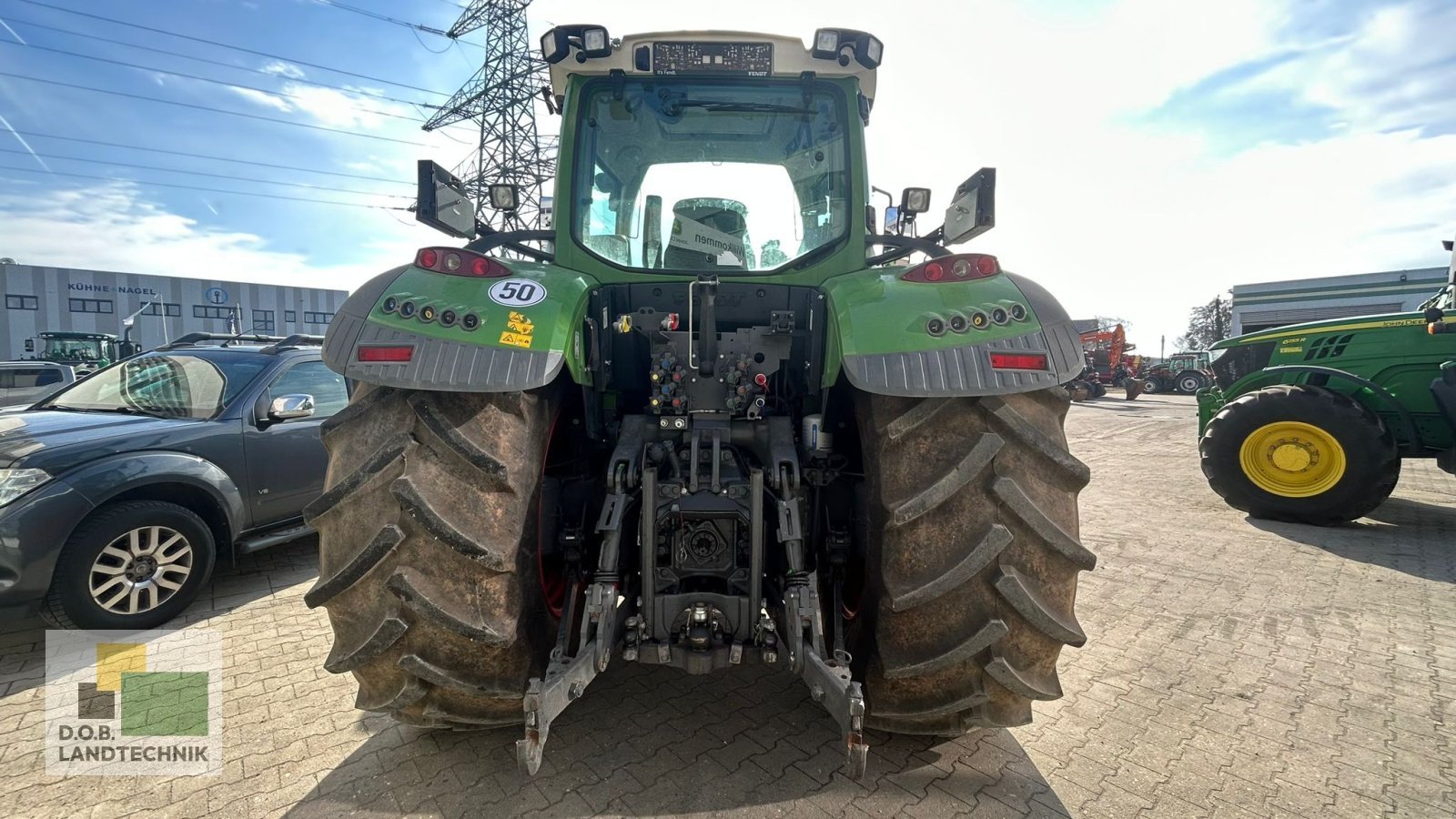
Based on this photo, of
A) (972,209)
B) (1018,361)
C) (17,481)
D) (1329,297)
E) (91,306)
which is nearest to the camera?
(1018,361)

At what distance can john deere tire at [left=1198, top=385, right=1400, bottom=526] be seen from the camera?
5.59m

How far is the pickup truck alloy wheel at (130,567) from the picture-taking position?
3.46m

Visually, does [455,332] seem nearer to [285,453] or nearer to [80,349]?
[285,453]

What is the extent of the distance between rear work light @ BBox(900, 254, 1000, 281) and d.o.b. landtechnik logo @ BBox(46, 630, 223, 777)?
309cm

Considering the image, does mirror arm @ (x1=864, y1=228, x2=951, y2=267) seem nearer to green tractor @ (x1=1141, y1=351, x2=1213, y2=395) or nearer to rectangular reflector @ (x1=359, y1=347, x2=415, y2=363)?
rectangular reflector @ (x1=359, y1=347, x2=415, y2=363)

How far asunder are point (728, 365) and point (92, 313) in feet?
139

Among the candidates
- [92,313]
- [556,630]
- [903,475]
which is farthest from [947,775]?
[92,313]

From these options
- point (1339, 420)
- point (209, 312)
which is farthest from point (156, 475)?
point (209, 312)

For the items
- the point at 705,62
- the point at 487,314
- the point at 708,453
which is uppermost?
the point at 705,62

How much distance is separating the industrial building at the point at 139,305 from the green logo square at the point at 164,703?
33.2 metres

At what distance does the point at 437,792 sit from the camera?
2.13 m

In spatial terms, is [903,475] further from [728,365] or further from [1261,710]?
[1261,710]

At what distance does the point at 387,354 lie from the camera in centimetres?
200

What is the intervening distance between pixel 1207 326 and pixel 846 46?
81.0 metres
